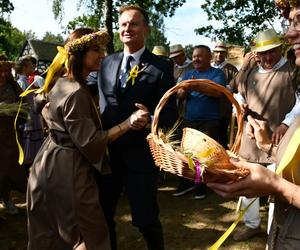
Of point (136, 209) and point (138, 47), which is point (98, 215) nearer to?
point (136, 209)

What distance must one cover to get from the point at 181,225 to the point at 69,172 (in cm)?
204

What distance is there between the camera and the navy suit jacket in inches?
112

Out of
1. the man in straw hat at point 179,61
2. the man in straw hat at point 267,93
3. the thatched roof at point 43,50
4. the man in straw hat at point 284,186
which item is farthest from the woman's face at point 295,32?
the thatched roof at point 43,50

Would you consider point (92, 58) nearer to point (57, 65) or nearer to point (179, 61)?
point (57, 65)

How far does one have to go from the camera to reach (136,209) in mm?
2895

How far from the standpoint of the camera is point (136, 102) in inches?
113

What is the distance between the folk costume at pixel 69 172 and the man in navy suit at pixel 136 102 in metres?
0.21

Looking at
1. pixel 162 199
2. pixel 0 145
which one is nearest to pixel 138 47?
pixel 0 145

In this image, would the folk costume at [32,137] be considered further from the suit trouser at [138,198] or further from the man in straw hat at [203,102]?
the suit trouser at [138,198]

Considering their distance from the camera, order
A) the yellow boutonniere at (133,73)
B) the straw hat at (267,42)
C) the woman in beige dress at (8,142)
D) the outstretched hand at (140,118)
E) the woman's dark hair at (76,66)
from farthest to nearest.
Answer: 1. the woman in beige dress at (8,142)
2. the straw hat at (267,42)
3. the yellow boutonniere at (133,73)
4. the woman's dark hair at (76,66)
5. the outstretched hand at (140,118)

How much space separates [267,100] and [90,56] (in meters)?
1.89

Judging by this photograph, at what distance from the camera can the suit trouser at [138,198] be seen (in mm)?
2891

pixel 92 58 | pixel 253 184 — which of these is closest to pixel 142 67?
pixel 92 58

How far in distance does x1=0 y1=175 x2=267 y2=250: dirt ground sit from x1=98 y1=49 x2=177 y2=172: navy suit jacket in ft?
4.29
